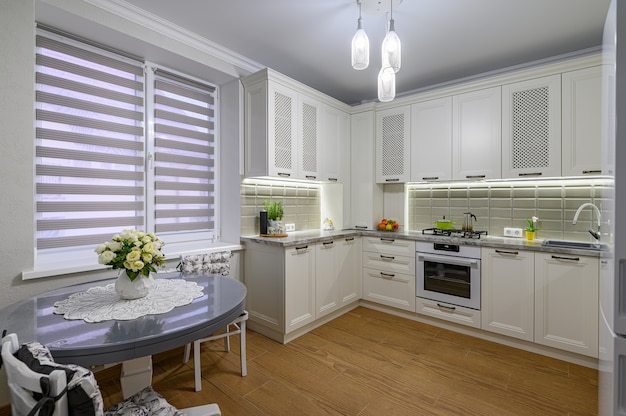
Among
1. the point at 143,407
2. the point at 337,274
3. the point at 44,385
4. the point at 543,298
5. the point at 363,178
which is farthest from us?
the point at 363,178

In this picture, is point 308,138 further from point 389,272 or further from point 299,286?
point 389,272

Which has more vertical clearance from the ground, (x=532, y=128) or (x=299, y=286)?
(x=532, y=128)

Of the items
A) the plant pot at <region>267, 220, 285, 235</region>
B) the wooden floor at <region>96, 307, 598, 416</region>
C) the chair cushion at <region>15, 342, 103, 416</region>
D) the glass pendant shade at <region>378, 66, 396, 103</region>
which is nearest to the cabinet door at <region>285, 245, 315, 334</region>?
the wooden floor at <region>96, 307, 598, 416</region>

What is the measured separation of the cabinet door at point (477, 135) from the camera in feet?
10.2

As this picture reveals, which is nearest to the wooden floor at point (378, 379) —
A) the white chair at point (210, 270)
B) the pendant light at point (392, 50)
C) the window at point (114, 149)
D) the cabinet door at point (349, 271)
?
the white chair at point (210, 270)

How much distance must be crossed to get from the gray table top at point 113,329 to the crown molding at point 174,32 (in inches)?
81.6

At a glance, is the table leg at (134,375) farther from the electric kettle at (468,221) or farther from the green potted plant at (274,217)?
the electric kettle at (468,221)

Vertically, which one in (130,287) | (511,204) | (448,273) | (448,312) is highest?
(511,204)

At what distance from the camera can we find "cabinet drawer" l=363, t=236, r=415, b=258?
336 centimetres

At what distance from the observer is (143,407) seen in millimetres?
1237

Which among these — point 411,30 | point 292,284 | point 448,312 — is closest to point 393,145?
point 411,30

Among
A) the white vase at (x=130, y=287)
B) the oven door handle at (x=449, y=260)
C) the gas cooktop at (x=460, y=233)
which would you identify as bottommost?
the oven door handle at (x=449, y=260)

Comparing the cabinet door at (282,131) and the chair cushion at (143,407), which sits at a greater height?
the cabinet door at (282,131)

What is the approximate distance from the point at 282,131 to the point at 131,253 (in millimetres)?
2058
